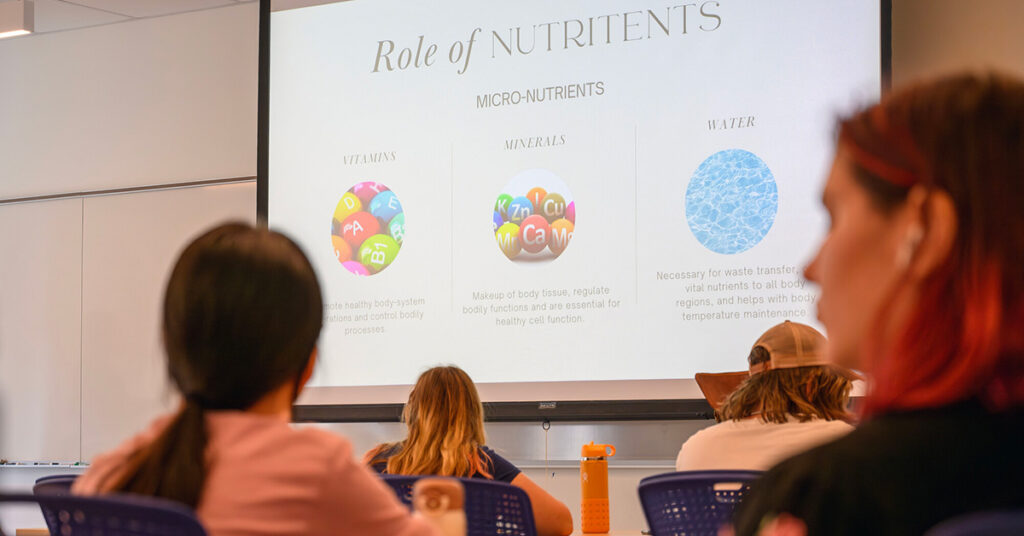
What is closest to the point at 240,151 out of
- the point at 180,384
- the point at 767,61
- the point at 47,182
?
the point at 47,182

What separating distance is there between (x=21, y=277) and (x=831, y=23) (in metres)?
4.09

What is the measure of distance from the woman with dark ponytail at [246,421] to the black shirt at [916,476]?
53 cm

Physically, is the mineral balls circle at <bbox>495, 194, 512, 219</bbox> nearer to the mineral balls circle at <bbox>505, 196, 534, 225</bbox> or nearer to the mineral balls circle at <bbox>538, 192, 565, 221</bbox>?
the mineral balls circle at <bbox>505, 196, 534, 225</bbox>

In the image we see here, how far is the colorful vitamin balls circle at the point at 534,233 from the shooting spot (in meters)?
4.09

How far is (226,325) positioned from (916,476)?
709 mm

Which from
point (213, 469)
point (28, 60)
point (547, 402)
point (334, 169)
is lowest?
point (547, 402)

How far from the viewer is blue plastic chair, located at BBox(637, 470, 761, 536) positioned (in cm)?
182

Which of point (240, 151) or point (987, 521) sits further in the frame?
point (240, 151)

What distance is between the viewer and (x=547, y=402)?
13.2 ft

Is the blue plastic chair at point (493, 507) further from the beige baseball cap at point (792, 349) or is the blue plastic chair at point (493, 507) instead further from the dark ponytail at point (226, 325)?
the dark ponytail at point (226, 325)

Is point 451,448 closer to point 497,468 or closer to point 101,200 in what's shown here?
point 497,468

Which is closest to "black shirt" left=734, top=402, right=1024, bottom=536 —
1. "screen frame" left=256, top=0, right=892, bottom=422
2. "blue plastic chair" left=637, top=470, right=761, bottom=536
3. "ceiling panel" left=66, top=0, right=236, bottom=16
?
"blue plastic chair" left=637, top=470, right=761, bottom=536

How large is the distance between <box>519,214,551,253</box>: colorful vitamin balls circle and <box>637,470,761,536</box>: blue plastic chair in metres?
2.27

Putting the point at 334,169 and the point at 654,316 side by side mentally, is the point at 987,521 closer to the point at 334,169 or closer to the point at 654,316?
the point at 654,316
